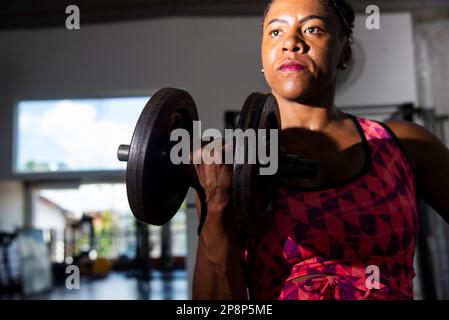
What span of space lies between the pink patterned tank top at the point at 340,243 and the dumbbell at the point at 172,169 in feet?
0.14

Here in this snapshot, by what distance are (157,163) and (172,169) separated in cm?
2

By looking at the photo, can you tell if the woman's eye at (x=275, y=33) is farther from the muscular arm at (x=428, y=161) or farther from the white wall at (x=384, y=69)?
the white wall at (x=384, y=69)

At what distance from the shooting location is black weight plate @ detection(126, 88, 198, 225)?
59cm

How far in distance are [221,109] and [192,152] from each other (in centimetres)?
337

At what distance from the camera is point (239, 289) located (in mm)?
575

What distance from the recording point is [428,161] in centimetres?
71

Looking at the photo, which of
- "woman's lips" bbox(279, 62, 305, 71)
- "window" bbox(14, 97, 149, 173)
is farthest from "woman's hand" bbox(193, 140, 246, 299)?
"window" bbox(14, 97, 149, 173)

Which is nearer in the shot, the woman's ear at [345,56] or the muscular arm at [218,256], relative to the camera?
the muscular arm at [218,256]

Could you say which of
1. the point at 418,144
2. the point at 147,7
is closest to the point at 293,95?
the point at 418,144

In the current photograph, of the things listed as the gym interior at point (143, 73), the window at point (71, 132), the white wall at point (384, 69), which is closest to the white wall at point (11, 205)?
the gym interior at point (143, 73)

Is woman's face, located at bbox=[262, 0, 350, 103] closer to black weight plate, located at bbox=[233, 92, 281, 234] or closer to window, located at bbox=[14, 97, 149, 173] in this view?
black weight plate, located at bbox=[233, 92, 281, 234]

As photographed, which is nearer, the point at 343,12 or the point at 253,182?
the point at 253,182

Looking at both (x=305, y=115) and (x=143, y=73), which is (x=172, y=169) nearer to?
(x=305, y=115)

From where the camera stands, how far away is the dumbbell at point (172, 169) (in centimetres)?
54
